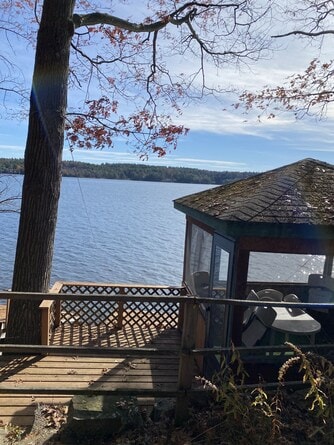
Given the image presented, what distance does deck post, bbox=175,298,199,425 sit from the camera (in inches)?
124

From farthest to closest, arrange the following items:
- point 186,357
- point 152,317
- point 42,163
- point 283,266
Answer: point 152,317, point 283,266, point 42,163, point 186,357

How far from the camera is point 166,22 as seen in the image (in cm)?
673

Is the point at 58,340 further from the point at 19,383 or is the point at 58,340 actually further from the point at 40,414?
the point at 40,414

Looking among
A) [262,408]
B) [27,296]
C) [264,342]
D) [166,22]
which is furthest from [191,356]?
[166,22]

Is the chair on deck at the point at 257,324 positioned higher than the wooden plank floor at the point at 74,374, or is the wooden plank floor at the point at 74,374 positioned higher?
the chair on deck at the point at 257,324

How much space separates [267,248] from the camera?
4.53 meters

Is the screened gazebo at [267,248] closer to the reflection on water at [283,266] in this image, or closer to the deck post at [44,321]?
the reflection on water at [283,266]

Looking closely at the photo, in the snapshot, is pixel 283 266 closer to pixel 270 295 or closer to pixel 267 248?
pixel 270 295

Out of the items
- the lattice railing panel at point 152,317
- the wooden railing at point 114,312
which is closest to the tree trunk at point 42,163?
the wooden railing at point 114,312

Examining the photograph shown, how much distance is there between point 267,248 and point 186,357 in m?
1.81

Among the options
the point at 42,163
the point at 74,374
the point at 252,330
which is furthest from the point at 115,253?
the point at 252,330

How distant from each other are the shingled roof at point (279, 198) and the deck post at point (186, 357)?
141cm

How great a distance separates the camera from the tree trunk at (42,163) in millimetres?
5344

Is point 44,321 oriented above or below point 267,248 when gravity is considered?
below
